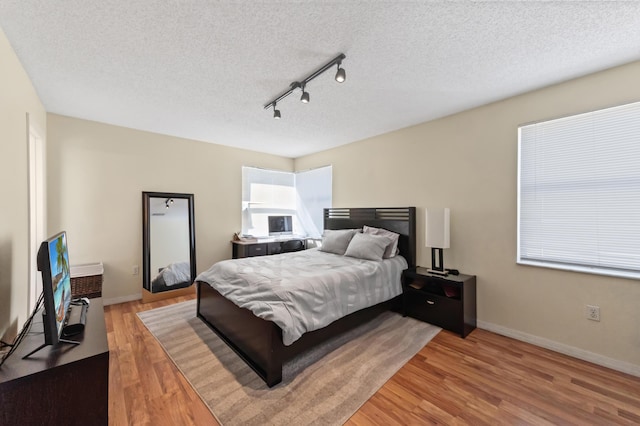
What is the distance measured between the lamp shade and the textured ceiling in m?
1.20

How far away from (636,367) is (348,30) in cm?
335

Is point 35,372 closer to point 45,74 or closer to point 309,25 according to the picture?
point 309,25

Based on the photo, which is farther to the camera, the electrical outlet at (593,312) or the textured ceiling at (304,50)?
the electrical outlet at (593,312)

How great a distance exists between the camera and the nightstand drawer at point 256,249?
4328 mm

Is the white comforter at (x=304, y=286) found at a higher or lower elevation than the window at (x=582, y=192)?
lower

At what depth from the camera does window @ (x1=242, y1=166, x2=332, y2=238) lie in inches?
191

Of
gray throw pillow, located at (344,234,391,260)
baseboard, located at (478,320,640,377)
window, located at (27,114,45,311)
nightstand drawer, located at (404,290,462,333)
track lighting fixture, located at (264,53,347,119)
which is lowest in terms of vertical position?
baseboard, located at (478,320,640,377)

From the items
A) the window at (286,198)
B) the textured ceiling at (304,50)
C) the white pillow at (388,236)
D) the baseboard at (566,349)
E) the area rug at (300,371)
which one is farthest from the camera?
the window at (286,198)

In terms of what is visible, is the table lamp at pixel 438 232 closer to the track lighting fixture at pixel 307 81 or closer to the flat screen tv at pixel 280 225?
the track lighting fixture at pixel 307 81

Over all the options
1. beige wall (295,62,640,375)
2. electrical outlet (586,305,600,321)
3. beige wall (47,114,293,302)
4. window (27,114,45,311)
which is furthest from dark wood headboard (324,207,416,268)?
window (27,114,45,311)

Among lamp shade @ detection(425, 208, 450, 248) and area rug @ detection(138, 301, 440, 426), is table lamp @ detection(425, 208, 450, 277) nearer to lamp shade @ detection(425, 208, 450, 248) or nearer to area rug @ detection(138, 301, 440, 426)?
lamp shade @ detection(425, 208, 450, 248)

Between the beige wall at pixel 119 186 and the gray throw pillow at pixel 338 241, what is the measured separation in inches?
77.4

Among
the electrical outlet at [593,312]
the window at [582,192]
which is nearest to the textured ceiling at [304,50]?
the window at [582,192]

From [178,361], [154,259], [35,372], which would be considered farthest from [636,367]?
[154,259]
